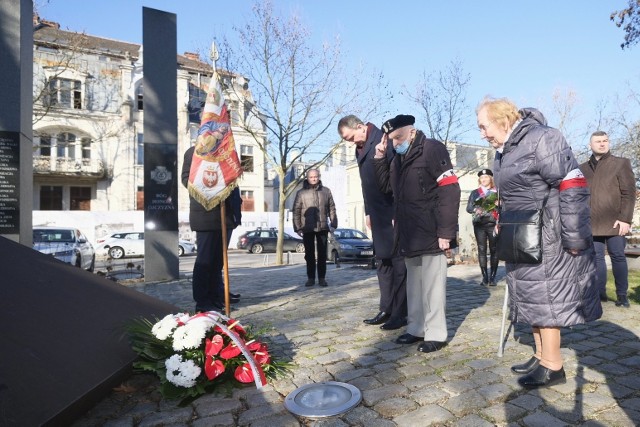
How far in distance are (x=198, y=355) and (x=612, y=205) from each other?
4.92 meters

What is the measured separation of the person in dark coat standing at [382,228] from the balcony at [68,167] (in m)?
33.5

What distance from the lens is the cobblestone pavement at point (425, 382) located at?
250 centimetres

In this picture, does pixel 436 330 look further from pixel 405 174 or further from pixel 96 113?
pixel 96 113

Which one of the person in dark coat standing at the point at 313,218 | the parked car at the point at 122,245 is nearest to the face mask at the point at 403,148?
the person in dark coat standing at the point at 313,218

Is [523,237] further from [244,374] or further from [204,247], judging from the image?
[204,247]

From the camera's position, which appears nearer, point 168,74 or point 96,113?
point 168,74

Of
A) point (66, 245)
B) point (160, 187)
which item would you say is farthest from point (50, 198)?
point (160, 187)

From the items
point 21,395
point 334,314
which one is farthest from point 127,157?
point 21,395

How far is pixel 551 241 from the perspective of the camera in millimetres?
2826

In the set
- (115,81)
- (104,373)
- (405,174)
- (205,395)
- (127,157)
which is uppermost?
(115,81)

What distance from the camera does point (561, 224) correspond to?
9.19ft

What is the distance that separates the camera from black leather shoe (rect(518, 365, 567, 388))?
285cm

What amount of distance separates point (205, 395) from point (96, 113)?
36666 millimetres

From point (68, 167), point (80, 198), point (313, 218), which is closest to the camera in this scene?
point (313, 218)
